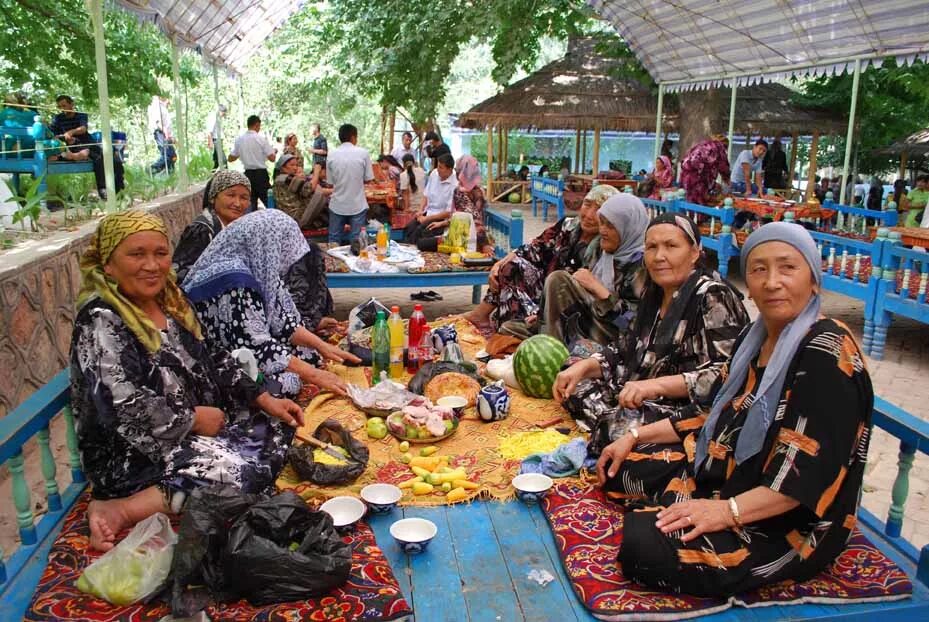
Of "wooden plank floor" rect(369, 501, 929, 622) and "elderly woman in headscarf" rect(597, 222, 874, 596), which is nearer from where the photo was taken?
"elderly woman in headscarf" rect(597, 222, 874, 596)

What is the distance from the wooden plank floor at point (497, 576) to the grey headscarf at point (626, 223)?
6.66 feet

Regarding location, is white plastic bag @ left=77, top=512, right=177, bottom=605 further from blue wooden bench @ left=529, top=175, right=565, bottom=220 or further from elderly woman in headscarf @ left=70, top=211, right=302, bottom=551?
blue wooden bench @ left=529, top=175, right=565, bottom=220

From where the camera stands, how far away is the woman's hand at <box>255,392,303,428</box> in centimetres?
313

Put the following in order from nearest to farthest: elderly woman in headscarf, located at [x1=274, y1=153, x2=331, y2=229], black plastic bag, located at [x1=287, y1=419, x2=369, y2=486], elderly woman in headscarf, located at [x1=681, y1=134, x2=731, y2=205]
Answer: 1. black plastic bag, located at [x1=287, y1=419, x2=369, y2=486]
2. elderly woman in headscarf, located at [x1=274, y1=153, x2=331, y2=229]
3. elderly woman in headscarf, located at [x1=681, y1=134, x2=731, y2=205]

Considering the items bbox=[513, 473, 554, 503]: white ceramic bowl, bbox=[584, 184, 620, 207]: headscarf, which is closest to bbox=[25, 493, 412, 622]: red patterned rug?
bbox=[513, 473, 554, 503]: white ceramic bowl

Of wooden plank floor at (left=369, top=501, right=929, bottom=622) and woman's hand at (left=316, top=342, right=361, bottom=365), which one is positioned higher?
woman's hand at (left=316, top=342, right=361, bottom=365)

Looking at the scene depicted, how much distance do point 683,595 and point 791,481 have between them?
52 cm

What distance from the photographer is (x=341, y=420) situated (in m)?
3.67

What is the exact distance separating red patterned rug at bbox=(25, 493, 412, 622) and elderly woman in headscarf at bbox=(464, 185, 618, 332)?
3256 millimetres

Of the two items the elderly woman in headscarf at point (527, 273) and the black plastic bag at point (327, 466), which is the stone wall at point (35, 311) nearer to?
the black plastic bag at point (327, 466)

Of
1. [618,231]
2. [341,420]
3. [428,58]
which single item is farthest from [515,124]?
[341,420]

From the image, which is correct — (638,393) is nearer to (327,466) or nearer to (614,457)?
(614,457)

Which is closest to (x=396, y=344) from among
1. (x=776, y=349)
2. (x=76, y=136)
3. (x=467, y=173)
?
(x=776, y=349)

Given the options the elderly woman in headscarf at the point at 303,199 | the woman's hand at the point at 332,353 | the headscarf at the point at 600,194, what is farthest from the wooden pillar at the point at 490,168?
the woman's hand at the point at 332,353
